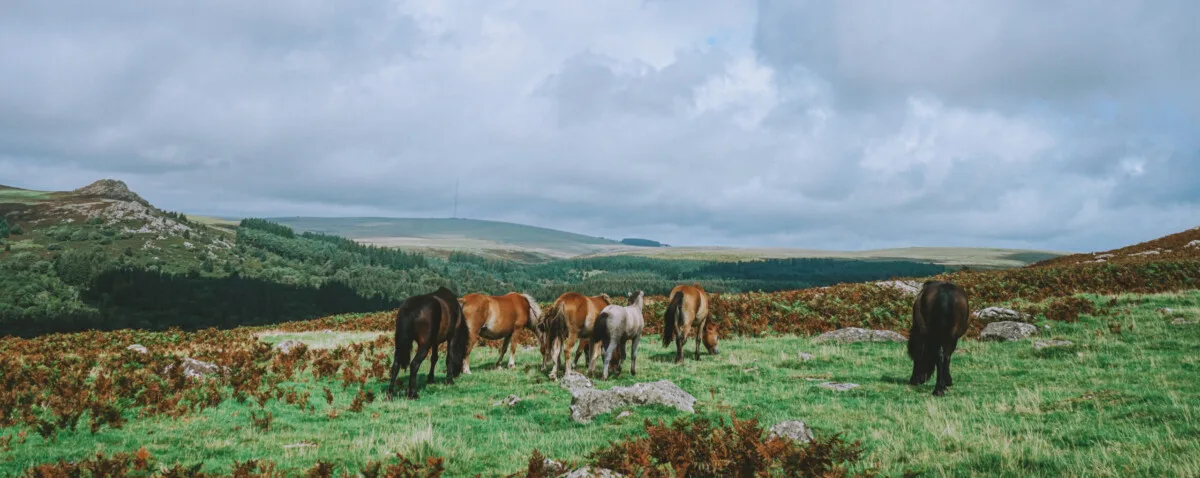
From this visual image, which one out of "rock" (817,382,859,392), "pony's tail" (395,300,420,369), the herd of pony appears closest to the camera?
"rock" (817,382,859,392)

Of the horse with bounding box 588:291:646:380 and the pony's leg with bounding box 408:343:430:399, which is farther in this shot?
the horse with bounding box 588:291:646:380

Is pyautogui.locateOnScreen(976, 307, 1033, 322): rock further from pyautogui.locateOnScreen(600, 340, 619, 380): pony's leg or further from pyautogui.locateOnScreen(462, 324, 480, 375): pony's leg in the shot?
pyautogui.locateOnScreen(462, 324, 480, 375): pony's leg

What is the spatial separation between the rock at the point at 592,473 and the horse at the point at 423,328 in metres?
7.00

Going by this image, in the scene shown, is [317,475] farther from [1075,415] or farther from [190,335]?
[190,335]

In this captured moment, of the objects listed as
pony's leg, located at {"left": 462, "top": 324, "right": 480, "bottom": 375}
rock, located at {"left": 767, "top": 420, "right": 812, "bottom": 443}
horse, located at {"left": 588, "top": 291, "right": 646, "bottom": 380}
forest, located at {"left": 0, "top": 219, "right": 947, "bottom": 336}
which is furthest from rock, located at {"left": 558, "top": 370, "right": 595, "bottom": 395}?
forest, located at {"left": 0, "top": 219, "right": 947, "bottom": 336}

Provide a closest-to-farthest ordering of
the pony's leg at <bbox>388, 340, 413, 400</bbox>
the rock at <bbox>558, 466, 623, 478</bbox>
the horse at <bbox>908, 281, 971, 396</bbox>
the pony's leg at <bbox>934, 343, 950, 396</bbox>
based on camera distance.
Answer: the rock at <bbox>558, 466, 623, 478</bbox>
the pony's leg at <bbox>934, 343, 950, 396</bbox>
the horse at <bbox>908, 281, 971, 396</bbox>
the pony's leg at <bbox>388, 340, 413, 400</bbox>

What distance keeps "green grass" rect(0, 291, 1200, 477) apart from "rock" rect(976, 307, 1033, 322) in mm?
3850

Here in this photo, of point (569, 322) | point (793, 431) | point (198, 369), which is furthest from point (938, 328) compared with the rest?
point (198, 369)

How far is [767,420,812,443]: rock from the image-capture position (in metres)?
7.26

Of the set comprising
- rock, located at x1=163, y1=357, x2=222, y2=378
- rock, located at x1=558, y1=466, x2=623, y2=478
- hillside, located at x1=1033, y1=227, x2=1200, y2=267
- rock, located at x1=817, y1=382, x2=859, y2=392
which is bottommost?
A: rock, located at x1=163, y1=357, x2=222, y2=378

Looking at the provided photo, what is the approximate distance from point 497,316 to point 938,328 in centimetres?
1026

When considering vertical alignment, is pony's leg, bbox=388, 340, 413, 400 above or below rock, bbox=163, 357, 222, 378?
above

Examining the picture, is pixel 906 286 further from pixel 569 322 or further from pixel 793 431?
pixel 793 431

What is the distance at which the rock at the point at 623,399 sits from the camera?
9.24 metres
